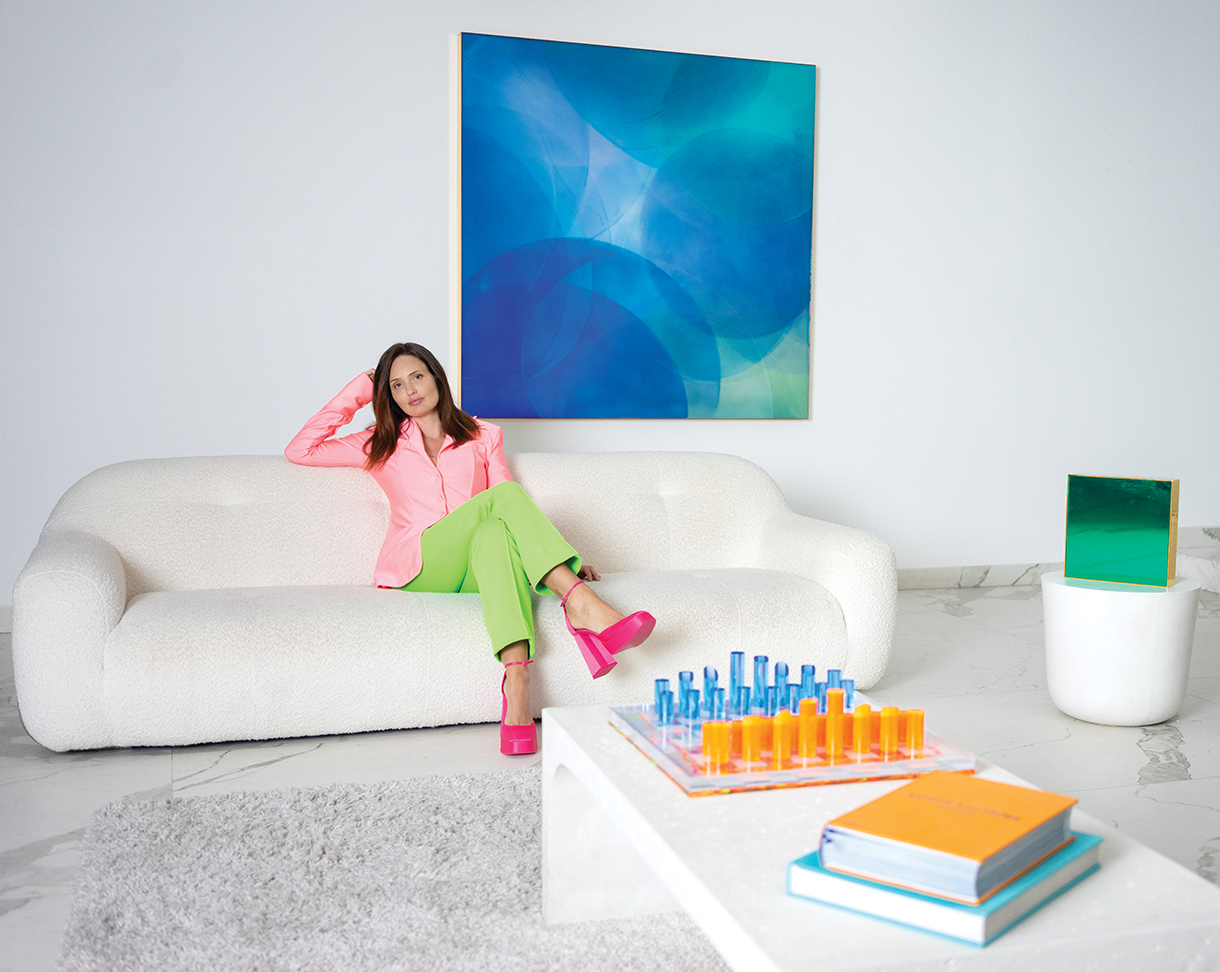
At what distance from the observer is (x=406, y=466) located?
2736mm

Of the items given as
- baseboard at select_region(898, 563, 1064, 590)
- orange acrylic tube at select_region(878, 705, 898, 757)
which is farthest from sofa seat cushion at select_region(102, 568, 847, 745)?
baseboard at select_region(898, 563, 1064, 590)

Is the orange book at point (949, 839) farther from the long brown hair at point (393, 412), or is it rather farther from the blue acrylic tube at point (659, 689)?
the long brown hair at point (393, 412)

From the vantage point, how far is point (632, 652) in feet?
8.04

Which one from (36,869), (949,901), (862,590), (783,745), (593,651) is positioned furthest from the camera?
(862,590)

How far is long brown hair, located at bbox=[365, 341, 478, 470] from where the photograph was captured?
2.74 meters

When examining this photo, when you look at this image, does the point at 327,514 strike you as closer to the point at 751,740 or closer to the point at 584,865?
the point at 584,865

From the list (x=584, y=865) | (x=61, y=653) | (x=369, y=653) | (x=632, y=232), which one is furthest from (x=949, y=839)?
(x=632, y=232)

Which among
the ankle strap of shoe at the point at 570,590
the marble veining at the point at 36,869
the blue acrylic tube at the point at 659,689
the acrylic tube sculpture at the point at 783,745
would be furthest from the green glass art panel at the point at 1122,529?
the marble veining at the point at 36,869

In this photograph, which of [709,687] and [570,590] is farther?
[570,590]

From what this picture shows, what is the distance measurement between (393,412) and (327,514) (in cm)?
33

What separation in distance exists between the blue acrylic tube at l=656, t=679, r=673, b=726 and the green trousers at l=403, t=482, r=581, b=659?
96 cm

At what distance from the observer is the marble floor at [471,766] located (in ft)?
5.50

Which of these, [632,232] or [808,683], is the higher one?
[632,232]

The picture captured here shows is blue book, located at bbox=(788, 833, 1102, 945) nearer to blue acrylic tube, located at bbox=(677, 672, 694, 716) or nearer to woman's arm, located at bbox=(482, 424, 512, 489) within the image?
blue acrylic tube, located at bbox=(677, 672, 694, 716)
